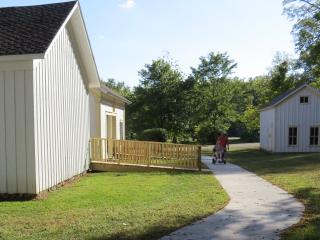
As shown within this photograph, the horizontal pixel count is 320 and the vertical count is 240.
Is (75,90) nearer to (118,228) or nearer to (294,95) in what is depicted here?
(118,228)

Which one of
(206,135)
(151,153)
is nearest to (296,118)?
(151,153)

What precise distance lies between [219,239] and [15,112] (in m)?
6.66

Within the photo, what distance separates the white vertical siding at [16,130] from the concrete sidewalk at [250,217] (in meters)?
5.12

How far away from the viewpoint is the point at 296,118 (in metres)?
34.2

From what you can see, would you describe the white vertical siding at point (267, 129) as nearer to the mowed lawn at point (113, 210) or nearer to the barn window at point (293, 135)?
the barn window at point (293, 135)

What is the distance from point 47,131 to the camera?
12297 millimetres

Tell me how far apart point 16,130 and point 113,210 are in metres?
3.71

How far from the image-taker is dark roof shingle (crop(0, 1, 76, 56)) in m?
11.2

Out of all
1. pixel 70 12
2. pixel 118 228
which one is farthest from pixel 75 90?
pixel 118 228

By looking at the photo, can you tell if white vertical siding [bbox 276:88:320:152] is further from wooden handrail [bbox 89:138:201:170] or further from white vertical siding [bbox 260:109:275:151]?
wooden handrail [bbox 89:138:201:170]

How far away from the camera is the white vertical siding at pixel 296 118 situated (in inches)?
1342

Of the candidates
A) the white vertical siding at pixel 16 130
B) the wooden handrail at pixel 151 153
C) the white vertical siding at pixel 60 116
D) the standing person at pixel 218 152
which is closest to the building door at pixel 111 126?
the wooden handrail at pixel 151 153

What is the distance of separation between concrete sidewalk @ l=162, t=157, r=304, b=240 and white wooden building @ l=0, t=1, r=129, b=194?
199 inches

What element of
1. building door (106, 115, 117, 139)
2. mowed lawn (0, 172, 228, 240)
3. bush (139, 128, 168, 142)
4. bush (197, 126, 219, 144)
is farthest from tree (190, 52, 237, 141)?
mowed lawn (0, 172, 228, 240)
